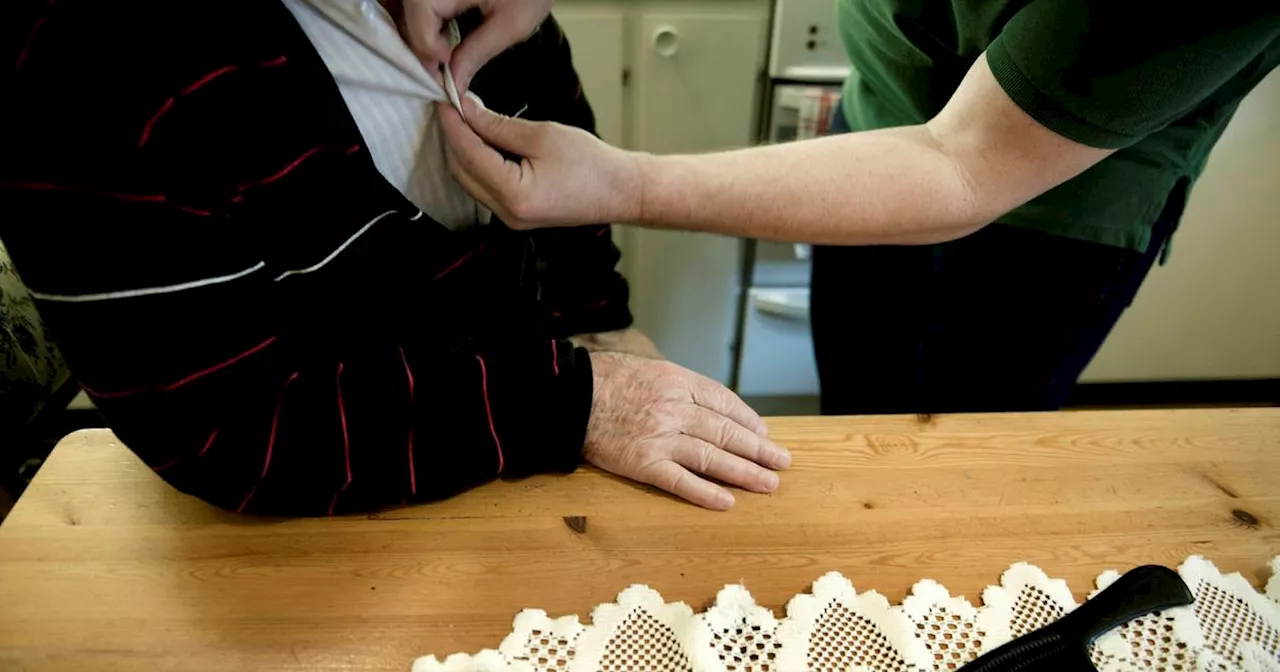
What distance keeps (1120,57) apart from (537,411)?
53 centimetres

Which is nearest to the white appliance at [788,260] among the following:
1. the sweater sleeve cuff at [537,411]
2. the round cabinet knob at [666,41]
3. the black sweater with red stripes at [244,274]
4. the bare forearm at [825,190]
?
the round cabinet knob at [666,41]

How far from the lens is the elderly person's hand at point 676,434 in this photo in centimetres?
65

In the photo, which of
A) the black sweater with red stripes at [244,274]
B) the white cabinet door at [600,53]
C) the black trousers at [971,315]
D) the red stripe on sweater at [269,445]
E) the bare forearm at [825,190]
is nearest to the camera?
the black sweater with red stripes at [244,274]

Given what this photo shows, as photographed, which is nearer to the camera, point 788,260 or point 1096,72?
point 1096,72

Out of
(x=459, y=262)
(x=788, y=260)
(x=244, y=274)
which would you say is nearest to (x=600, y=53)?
(x=788, y=260)

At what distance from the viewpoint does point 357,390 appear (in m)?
0.62

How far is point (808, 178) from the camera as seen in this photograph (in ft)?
2.29

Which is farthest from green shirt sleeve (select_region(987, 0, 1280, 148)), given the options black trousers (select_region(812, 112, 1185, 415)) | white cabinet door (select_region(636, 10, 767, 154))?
white cabinet door (select_region(636, 10, 767, 154))

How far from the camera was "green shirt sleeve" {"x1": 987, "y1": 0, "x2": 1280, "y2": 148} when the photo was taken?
0.55 meters

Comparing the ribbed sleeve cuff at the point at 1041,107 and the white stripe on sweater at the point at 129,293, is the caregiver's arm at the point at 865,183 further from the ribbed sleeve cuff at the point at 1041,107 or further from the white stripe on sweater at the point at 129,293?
the white stripe on sweater at the point at 129,293

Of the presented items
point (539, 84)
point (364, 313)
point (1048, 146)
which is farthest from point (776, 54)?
point (364, 313)

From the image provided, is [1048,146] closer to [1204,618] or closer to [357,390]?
[1204,618]

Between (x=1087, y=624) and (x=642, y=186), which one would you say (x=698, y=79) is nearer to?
(x=642, y=186)

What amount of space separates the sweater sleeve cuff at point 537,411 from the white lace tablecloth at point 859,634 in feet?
0.46
